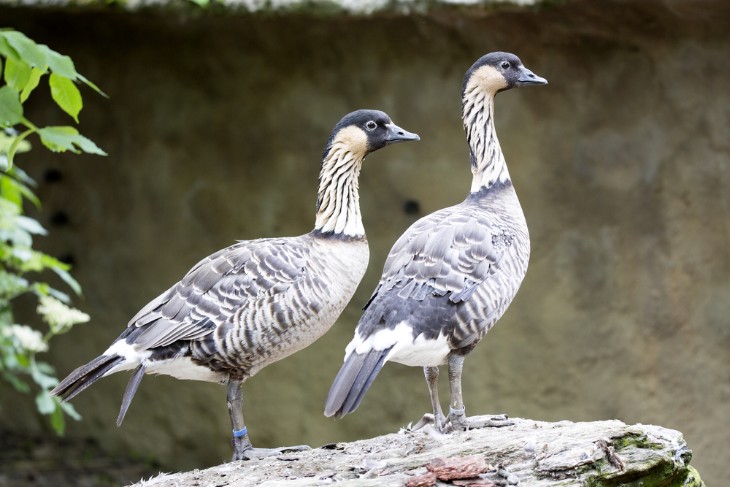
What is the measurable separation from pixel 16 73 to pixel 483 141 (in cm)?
231

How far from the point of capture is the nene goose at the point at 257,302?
4695 millimetres

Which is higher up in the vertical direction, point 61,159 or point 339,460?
point 61,159

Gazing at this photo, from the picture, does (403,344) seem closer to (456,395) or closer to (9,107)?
(456,395)

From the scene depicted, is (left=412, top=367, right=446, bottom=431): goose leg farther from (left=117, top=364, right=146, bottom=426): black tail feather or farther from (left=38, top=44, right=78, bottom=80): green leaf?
(left=38, top=44, right=78, bottom=80): green leaf

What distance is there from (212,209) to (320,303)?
3.20 metres

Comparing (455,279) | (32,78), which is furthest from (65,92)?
(455,279)

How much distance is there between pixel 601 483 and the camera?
396 centimetres

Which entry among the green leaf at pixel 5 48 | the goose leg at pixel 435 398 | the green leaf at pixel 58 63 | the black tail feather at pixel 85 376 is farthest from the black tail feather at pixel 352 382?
the green leaf at pixel 5 48

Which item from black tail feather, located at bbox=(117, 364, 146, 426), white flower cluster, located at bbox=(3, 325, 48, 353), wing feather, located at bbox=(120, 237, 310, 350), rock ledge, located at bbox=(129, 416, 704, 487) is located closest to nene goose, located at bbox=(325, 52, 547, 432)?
rock ledge, located at bbox=(129, 416, 704, 487)

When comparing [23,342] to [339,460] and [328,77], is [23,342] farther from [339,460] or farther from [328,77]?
[328,77]

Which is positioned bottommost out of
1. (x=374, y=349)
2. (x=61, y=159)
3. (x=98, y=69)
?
(x=374, y=349)

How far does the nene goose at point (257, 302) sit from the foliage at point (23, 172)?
56 cm

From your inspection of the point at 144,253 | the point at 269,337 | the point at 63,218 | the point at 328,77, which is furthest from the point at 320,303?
the point at 63,218

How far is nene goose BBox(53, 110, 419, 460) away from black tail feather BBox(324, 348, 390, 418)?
632 millimetres
